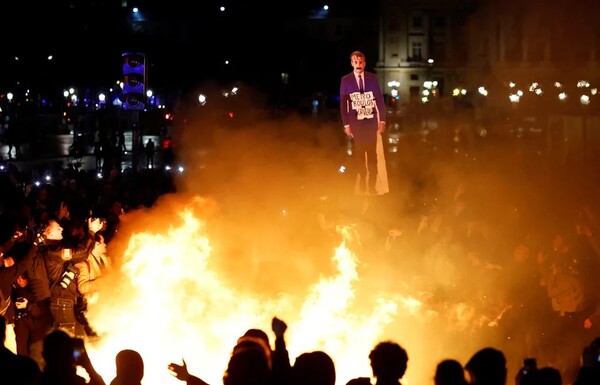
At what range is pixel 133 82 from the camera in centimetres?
1031

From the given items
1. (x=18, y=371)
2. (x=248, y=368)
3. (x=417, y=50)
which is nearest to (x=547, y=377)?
(x=248, y=368)

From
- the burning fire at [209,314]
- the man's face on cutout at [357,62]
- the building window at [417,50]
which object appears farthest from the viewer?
the building window at [417,50]

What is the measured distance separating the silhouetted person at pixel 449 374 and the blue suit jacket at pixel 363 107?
621cm

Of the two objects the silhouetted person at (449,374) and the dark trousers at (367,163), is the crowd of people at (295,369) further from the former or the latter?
the dark trousers at (367,163)

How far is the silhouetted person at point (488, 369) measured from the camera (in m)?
3.94

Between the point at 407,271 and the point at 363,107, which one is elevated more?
the point at 363,107

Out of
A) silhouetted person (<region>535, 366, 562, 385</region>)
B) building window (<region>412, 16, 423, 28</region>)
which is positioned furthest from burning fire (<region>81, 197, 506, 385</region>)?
building window (<region>412, 16, 423, 28</region>)

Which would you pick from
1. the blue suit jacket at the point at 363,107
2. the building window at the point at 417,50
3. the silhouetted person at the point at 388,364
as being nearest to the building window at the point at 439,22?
the building window at the point at 417,50

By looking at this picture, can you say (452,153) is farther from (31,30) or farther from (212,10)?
(212,10)

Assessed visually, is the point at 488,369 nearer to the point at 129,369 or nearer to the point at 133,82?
the point at 129,369

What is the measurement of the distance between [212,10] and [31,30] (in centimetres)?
3156

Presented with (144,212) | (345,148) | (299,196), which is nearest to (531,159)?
(345,148)

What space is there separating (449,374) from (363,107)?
634cm

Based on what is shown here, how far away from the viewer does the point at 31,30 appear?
29.2 meters
